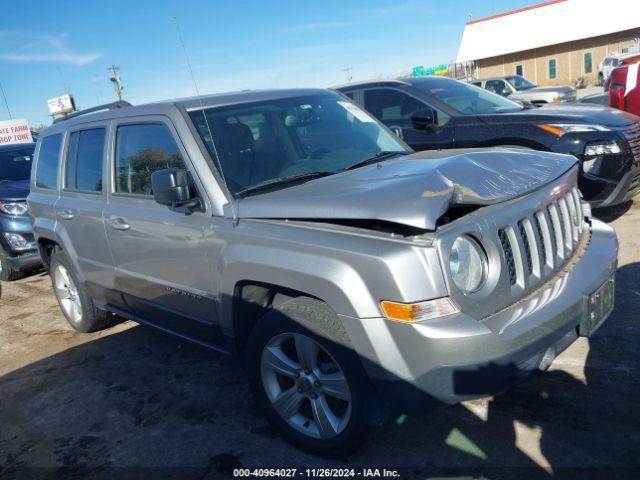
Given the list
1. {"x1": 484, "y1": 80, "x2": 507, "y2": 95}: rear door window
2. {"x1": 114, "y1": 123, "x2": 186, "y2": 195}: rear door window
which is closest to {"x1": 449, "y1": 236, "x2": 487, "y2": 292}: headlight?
{"x1": 114, "y1": 123, "x2": 186, "y2": 195}: rear door window

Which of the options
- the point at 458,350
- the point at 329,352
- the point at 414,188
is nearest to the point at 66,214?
the point at 329,352

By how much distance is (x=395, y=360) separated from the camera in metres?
2.26

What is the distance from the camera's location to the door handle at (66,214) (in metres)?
4.37

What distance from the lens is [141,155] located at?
366cm

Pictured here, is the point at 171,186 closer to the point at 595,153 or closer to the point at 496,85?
the point at 595,153

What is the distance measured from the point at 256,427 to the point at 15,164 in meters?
7.35

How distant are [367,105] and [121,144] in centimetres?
389

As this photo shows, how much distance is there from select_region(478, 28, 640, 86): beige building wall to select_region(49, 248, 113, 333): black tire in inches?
1644

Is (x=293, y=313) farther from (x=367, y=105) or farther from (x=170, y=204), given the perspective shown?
(x=367, y=105)

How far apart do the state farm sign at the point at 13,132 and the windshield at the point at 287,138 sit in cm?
1952

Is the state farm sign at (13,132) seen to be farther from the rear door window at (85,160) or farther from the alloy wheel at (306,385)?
the alloy wheel at (306,385)

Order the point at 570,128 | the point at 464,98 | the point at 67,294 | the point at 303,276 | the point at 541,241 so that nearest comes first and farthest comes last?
1. the point at 303,276
2. the point at 541,241
3. the point at 67,294
4. the point at 570,128
5. the point at 464,98

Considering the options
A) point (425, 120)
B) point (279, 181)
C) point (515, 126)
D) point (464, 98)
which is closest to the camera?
point (279, 181)

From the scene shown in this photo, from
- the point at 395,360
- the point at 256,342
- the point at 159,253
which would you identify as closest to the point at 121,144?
the point at 159,253
